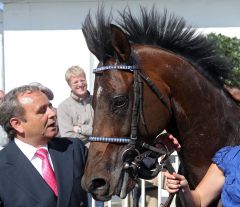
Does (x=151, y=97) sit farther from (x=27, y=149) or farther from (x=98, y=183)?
(x=27, y=149)

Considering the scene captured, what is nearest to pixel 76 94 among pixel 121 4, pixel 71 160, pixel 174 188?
pixel 71 160

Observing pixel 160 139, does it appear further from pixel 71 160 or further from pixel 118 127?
pixel 71 160

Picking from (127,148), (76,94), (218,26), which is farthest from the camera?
(218,26)

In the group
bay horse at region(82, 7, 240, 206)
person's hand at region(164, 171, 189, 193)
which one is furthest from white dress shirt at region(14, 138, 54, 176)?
person's hand at region(164, 171, 189, 193)

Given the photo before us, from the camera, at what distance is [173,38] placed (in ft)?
9.75

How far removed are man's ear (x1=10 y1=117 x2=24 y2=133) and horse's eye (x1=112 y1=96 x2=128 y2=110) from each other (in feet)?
A: 1.92

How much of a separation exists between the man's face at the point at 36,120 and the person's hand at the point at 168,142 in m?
0.65

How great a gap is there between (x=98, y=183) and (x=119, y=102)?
47 centimetres

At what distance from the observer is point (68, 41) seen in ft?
32.6

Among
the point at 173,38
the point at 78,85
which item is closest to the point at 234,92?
the point at 173,38

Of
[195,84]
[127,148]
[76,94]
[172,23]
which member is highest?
[172,23]

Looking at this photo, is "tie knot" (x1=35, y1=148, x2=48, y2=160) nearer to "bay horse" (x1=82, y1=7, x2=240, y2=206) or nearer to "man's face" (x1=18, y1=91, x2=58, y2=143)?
"man's face" (x1=18, y1=91, x2=58, y2=143)

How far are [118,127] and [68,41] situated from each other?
24.6ft

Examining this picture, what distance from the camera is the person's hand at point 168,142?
287cm
